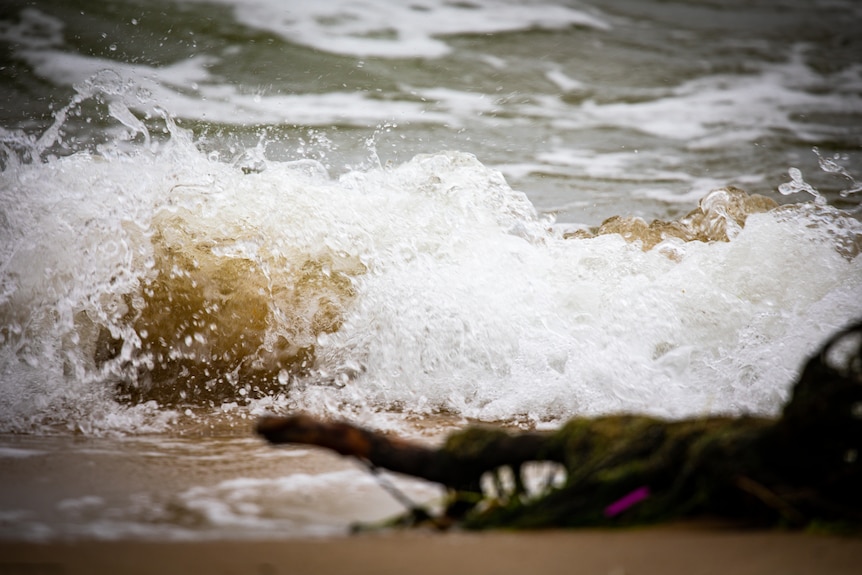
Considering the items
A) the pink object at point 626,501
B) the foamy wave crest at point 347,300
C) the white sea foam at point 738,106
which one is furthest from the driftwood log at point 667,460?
the white sea foam at point 738,106

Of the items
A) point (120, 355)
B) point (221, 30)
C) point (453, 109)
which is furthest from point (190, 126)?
point (120, 355)

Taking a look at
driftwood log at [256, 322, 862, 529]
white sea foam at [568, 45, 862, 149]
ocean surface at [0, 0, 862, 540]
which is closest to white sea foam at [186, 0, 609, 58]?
white sea foam at [568, 45, 862, 149]

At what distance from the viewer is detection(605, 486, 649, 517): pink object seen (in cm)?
111

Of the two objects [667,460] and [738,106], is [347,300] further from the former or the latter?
[738,106]

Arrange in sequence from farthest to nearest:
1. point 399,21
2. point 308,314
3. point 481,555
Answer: point 399,21 < point 308,314 < point 481,555

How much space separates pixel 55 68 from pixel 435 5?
11.0ft

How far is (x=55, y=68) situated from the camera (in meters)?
5.84

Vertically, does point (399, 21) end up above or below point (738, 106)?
above

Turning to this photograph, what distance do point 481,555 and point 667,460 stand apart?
33 cm

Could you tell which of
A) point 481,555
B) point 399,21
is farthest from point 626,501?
point 399,21

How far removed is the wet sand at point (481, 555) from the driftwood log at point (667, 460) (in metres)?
0.04

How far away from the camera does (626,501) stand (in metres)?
1.12

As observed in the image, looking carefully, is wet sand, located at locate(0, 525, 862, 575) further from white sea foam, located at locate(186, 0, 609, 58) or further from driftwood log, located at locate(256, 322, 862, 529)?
white sea foam, located at locate(186, 0, 609, 58)

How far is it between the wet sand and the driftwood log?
0.04 m
